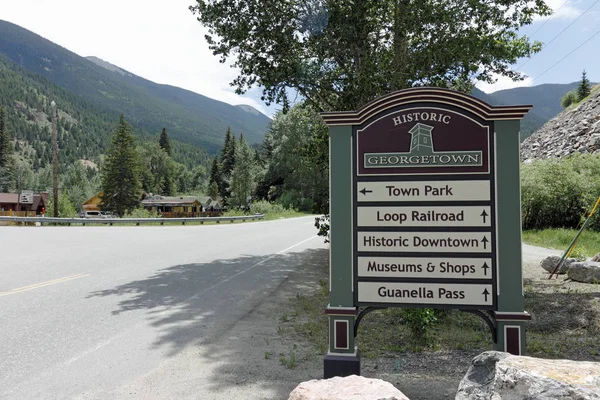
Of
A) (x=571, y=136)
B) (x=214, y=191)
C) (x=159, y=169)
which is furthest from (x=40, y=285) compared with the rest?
(x=159, y=169)

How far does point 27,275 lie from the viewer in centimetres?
977

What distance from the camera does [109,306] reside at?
741cm

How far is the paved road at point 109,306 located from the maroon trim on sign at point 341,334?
1.30 meters

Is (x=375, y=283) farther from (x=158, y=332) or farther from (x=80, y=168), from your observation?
(x=80, y=168)

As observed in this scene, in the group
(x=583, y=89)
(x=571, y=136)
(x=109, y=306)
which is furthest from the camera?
(x=583, y=89)

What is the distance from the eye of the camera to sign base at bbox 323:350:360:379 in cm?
421

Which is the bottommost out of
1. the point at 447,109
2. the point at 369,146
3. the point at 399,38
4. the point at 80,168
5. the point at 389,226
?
the point at 389,226

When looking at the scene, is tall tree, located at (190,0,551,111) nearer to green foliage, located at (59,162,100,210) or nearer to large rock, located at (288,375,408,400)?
large rock, located at (288,375,408,400)

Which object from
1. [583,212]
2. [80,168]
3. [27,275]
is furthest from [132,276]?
[80,168]

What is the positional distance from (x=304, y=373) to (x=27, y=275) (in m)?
7.74

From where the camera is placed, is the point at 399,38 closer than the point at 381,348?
No

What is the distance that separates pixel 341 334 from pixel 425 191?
1547 mm

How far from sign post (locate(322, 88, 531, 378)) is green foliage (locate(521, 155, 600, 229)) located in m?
18.9

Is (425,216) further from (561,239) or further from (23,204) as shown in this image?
(23,204)
